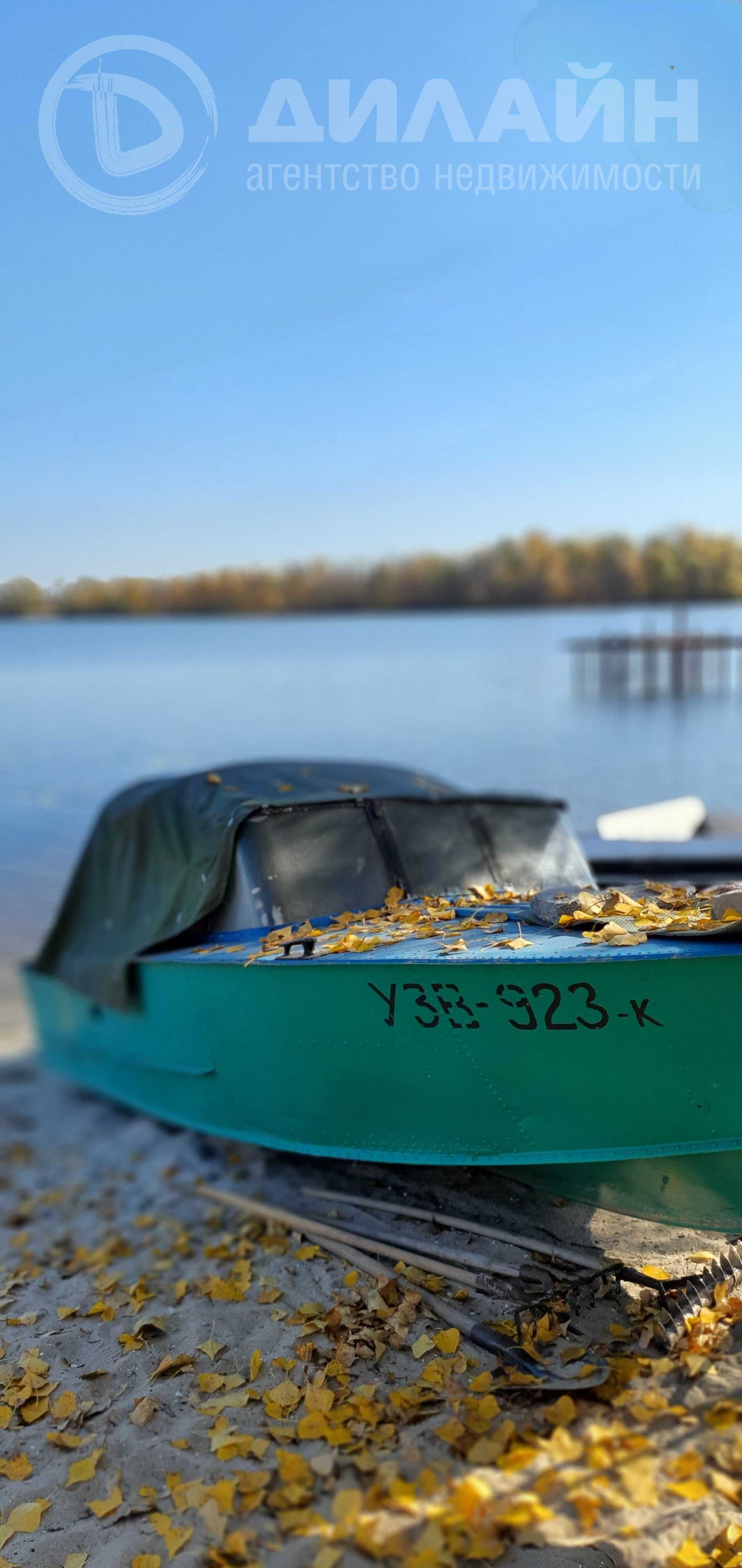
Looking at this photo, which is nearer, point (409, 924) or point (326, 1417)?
point (326, 1417)

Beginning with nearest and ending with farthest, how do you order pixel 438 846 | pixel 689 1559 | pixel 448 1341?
pixel 689 1559 < pixel 448 1341 < pixel 438 846

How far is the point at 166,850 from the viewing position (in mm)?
6867

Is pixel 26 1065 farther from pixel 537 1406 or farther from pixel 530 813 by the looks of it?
pixel 537 1406

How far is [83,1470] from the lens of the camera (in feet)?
13.3

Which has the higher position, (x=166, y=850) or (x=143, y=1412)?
(x=166, y=850)

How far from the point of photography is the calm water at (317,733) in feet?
82.9

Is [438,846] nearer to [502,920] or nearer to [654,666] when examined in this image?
[502,920]

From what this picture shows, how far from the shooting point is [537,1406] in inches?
154

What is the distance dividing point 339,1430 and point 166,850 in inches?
144

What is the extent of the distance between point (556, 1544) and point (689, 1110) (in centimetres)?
159

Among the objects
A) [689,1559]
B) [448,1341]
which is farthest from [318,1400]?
[689,1559]

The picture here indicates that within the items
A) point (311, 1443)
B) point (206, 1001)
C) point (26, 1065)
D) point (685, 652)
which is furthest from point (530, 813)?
point (685, 652)

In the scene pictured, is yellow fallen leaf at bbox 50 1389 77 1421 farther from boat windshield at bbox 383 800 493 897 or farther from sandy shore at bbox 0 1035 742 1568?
boat windshield at bbox 383 800 493 897

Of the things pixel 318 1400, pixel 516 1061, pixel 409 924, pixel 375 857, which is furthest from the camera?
pixel 375 857
